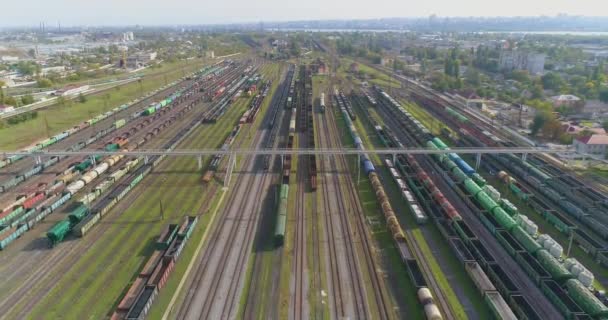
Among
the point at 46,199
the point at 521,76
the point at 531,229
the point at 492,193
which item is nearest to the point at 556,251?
the point at 531,229

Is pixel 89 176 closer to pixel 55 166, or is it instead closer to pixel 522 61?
pixel 55 166

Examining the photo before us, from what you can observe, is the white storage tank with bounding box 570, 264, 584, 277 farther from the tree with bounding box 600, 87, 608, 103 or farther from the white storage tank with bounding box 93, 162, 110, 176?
the tree with bounding box 600, 87, 608, 103

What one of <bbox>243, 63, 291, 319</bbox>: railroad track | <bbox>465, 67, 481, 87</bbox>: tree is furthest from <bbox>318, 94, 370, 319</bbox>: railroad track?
<bbox>465, 67, 481, 87</bbox>: tree

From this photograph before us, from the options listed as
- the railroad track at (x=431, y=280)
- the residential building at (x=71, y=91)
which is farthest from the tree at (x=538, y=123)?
the residential building at (x=71, y=91)

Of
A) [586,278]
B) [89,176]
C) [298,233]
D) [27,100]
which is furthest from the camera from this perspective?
[27,100]

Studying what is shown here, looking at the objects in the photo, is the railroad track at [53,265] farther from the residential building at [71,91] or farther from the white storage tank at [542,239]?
the residential building at [71,91]

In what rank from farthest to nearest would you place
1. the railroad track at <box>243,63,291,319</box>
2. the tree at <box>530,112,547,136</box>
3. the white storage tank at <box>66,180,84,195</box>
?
1. the tree at <box>530,112,547,136</box>
2. the white storage tank at <box>66,180,84,195</box>
3. the railroad track at <box>243,63,291,319</box>
